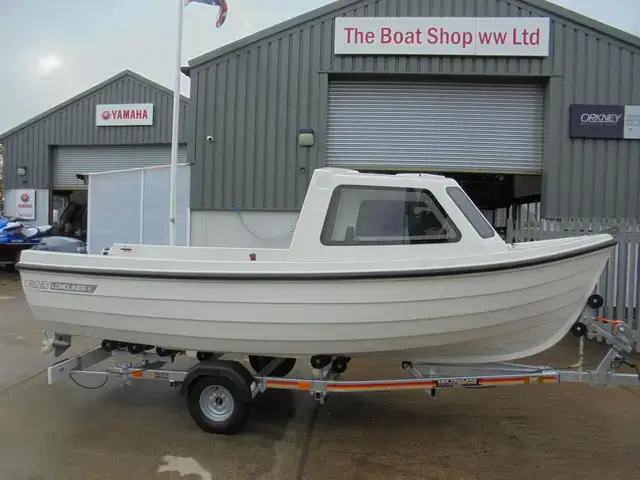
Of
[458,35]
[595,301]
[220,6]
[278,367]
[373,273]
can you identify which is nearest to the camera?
[373,273]

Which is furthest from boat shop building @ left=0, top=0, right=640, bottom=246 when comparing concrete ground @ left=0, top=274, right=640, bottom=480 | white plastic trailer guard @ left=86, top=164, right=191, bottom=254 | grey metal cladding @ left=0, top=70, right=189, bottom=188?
grey metal cladding @ left=0, top=70, right=189, bottom=188

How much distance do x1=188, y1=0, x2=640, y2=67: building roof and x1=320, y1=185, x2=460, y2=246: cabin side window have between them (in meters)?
6.06

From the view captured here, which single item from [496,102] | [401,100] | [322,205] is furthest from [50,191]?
[322,205]

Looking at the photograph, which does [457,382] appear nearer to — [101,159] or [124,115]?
[124,115]

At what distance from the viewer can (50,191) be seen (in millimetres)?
16906

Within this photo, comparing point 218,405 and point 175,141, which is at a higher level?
point 175,141

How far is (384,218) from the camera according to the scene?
3.73 meters

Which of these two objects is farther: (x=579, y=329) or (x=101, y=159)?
(x=101, y=159)

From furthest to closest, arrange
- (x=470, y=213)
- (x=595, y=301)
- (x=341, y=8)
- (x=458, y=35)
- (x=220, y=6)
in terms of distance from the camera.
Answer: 1. (x=220, y=6)
2. (x=341, y=8)
3. (x=458, y=35)
4. (x=470, y=213)
5. (x=595, y=301)

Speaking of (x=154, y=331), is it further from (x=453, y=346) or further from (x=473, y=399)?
(x=473, y=399)

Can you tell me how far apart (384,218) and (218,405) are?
78.4 inches

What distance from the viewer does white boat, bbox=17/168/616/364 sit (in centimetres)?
336

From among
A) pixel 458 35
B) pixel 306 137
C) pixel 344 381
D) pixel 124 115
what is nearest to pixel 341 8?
pixel 458 35

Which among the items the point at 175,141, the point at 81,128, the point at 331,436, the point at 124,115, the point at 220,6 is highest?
the point at 220,6
